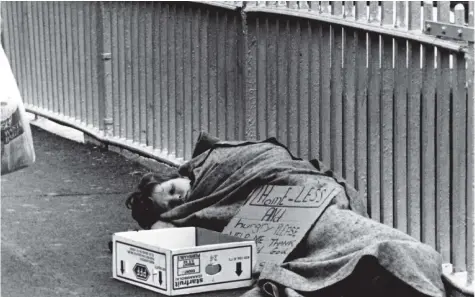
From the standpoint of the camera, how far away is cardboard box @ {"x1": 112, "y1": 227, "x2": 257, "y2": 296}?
5352mm

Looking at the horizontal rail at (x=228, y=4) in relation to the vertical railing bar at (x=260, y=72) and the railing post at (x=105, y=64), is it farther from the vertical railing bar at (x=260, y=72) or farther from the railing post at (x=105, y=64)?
the railing post at (x=105, y=64)

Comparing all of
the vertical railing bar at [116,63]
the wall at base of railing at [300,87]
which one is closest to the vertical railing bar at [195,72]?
the wall at base of railing at [300,87]

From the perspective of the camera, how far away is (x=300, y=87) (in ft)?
21.6

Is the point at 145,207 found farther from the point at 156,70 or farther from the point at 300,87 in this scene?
the point at 156,70

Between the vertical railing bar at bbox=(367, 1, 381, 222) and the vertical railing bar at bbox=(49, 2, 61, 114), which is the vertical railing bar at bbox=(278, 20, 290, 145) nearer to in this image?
the vertical railing bar at bbox=(367, 1, 381, 222)

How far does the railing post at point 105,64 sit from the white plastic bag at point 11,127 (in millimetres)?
3799

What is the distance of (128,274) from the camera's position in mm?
5602

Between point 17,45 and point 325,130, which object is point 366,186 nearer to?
point 325,130

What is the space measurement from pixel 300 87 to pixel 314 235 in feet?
3.81

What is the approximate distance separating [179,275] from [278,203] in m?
0.81

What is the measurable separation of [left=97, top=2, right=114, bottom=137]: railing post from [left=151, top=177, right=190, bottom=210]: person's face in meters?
2.51

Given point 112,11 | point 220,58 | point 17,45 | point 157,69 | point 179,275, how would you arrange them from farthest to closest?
point 17,45 < point 112,11 < point 157,69 < point 220,58 < point 179,275

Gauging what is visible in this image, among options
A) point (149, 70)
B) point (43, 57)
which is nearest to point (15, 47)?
point (43, 57)

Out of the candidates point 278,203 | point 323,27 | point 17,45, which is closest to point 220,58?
point 323,27
